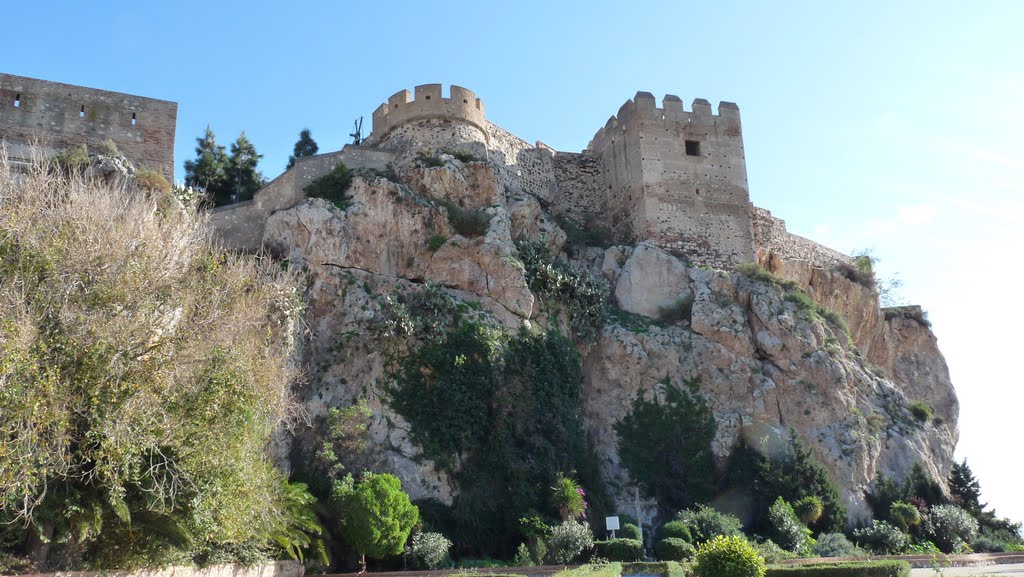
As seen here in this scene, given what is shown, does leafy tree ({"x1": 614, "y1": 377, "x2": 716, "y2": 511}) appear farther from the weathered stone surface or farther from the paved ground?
the paved ground

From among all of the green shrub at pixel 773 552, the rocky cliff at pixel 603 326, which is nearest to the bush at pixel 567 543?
the rocky cliff at pixel 603 326

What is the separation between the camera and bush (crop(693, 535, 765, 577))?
13125 millimetres

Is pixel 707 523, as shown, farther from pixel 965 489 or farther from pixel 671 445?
pixel 965 489

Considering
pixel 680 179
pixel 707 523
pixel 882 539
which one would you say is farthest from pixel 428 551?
pixel 680 179

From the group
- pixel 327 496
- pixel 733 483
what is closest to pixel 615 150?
pixel 733 483

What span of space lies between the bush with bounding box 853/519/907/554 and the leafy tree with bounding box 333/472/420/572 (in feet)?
41.5

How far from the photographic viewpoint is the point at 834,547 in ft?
70.9

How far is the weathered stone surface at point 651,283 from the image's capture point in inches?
1104

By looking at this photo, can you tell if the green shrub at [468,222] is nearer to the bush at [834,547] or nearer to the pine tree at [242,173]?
the pine tree at [242,173]

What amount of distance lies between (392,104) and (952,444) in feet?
78.6

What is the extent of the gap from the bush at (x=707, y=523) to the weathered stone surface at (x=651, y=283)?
765 cm

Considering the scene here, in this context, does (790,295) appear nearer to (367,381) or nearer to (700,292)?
(700,292)

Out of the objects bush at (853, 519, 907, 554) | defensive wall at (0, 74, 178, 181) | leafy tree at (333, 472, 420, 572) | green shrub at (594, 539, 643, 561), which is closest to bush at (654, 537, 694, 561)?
green shrub at (594, 539, 643, 561)

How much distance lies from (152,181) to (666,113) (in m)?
18.5
